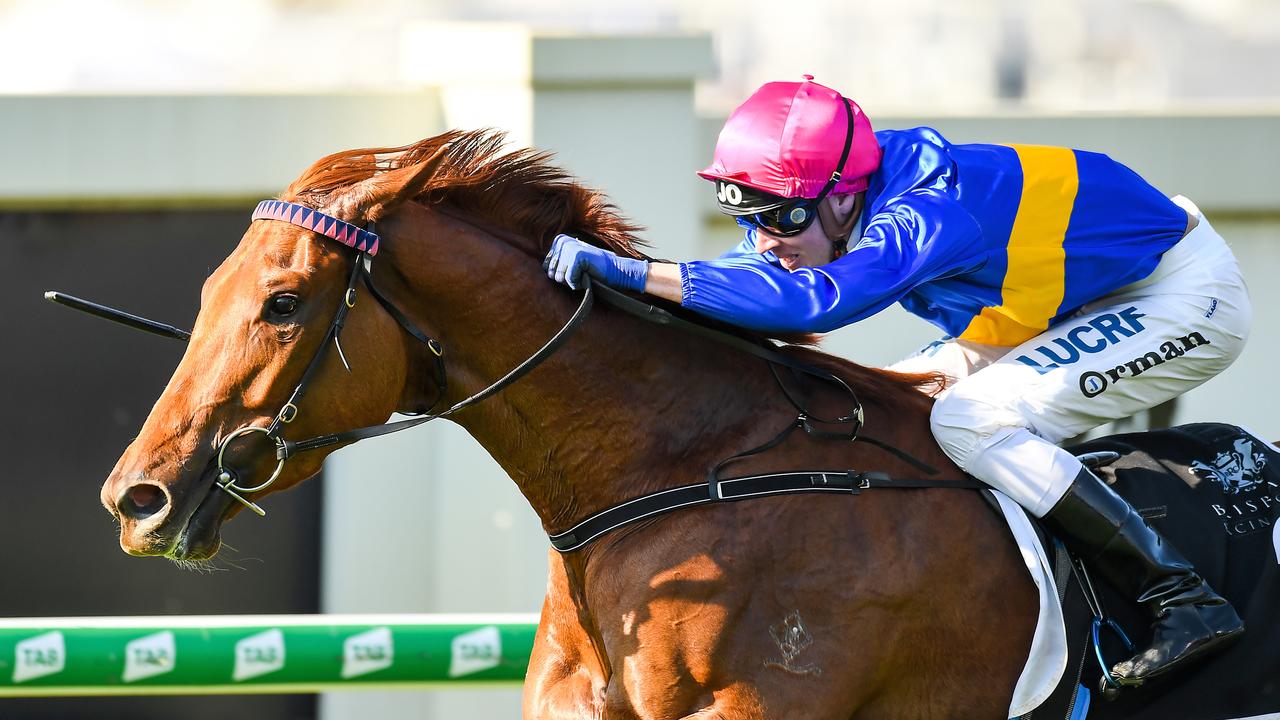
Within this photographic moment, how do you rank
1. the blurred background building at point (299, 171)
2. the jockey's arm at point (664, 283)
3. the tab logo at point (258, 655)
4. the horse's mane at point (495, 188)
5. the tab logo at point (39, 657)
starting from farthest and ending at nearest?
the blurred background building at point (299, 171) < the tab logo at point (258, 655) < the tab logo at point (39, 657) < the horse's mane at point (495, 188) < the jockey's arm at point (664, 283)

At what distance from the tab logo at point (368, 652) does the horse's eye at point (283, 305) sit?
2.00 metres

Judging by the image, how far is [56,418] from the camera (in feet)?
17.5

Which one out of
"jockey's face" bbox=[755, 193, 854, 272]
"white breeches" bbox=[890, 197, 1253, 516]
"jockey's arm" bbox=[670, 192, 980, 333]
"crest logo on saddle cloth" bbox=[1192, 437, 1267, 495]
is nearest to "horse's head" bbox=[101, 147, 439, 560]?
"jockey's arm" bbox=[670, 192, 980, 333]

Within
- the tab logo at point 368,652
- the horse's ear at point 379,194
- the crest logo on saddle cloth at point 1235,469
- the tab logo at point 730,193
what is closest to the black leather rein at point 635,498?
the horse's ear at point 379,194

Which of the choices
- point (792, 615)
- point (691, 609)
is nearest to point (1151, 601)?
point (792, 615)

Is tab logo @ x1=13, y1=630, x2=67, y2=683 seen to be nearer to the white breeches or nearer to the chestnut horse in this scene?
the chestnut horse

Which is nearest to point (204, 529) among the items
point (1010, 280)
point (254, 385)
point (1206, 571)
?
point (254, 385)

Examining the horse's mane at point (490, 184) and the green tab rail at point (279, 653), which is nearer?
the horse's mane at point (490, 184)

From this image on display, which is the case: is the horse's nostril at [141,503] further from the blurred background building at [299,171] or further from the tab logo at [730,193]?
the blurred background building at [299,171]

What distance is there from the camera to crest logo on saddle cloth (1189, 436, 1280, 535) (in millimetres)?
2832

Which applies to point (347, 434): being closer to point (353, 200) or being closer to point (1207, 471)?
point (353, 200)

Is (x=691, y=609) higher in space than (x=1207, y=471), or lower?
lower

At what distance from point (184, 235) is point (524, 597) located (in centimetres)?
212

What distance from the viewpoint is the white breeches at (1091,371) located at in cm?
266
